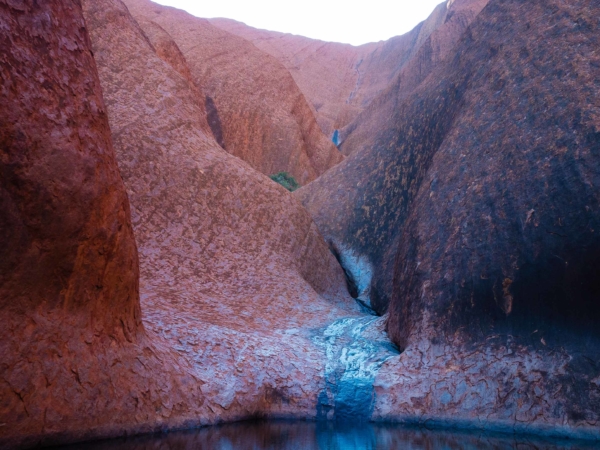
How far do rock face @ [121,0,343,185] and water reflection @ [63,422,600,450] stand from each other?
40.1 feet

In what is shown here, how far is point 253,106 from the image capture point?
16.8m

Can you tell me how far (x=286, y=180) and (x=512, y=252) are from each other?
10.9 m

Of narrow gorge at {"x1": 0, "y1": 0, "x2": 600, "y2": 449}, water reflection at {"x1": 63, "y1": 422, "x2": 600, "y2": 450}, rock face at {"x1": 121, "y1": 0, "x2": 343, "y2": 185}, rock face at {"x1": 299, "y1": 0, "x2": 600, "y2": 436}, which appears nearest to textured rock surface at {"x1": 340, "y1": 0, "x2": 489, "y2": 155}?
rock face at {"x1": 121, "y1": 0, "x2": 343, "y2": 185}

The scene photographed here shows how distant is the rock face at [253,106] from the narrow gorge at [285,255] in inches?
284

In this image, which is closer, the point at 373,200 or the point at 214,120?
the point at 373,200

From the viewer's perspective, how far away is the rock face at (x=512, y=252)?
186 inches

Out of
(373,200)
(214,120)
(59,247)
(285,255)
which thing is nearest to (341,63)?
(214,120)

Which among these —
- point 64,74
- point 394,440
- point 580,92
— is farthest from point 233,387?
point 580,92

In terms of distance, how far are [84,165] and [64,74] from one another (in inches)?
23.5

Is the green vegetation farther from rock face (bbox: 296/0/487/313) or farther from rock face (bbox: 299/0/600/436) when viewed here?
rock face (bbox: 299/0/600/436)

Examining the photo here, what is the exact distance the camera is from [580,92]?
5.55m

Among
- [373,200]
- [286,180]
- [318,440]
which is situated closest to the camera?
[318,440]

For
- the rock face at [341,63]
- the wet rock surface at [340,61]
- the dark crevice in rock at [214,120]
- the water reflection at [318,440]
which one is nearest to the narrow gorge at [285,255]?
the water reflection at [318,440]

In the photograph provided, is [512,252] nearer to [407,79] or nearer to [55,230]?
[55,230]
